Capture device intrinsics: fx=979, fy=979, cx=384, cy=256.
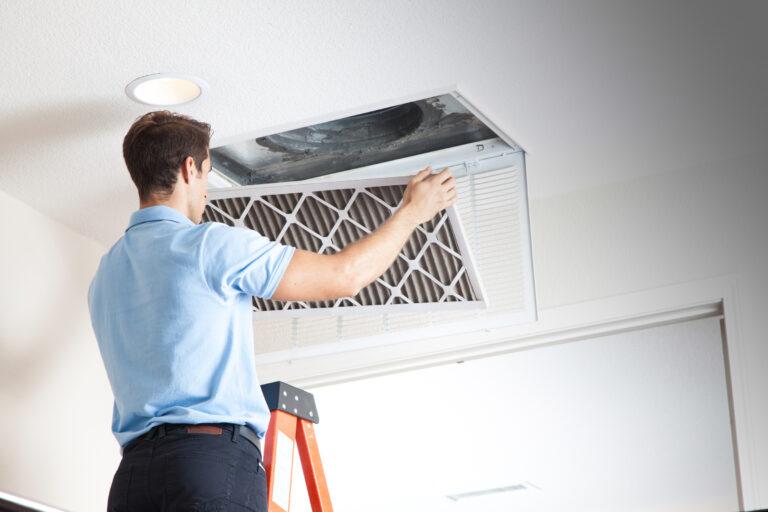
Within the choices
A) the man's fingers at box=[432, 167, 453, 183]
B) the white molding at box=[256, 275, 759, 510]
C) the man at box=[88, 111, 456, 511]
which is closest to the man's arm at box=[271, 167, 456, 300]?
the man at box=[88, 111, 456, 511]

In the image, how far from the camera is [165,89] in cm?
213

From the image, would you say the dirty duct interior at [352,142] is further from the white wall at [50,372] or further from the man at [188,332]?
the man at [188,332]

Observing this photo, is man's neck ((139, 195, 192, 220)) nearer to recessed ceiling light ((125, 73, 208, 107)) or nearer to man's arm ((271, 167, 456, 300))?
man's arm ((271, 167, 456, 300))

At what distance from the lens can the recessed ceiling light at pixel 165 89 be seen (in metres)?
2.08

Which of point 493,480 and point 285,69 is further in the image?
point 493,480

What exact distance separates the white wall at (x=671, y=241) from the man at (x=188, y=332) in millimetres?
1079

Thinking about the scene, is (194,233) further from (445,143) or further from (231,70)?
(445,143)

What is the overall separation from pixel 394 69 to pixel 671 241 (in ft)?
3.02

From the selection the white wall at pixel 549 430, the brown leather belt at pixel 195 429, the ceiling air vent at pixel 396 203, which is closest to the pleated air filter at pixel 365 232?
the ceiling air vent at pixel 396 203

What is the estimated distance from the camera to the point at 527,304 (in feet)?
7.88

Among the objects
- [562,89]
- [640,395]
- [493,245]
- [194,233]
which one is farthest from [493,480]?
[194,233]

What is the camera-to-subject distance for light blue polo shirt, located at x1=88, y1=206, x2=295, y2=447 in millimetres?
1456

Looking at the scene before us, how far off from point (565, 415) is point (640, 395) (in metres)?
0.45

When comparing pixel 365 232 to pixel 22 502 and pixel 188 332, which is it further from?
pixel 22 502
